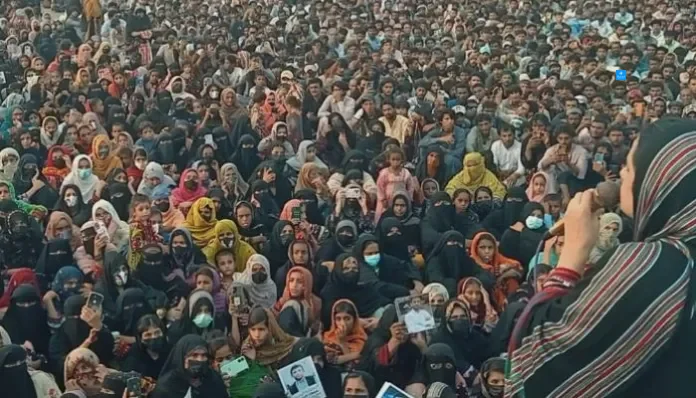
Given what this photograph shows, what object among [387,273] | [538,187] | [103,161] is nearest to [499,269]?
Answer: [387,273]

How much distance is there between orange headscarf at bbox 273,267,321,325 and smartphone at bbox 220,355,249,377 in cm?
81

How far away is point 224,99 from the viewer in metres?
10.8

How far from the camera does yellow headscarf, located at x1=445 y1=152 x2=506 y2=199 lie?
877cm

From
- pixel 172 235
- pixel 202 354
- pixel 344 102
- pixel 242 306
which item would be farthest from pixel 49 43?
pixel 202 354

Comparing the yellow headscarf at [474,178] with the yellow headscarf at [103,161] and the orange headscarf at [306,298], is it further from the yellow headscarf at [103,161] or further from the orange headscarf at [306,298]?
the yellow headscarf at [103,161]

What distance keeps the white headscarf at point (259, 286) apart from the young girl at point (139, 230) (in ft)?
2.27

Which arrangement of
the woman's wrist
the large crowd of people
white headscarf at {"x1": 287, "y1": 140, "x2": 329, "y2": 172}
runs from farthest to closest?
1. white headscarf at {"x1": 287, "y1": 140, "x2": 329, "y2": 172}
2. the large crowd of people
3. the woman's wrist

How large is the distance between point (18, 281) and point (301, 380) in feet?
6.84

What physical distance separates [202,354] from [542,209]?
3.37 metres

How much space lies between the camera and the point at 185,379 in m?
5.18

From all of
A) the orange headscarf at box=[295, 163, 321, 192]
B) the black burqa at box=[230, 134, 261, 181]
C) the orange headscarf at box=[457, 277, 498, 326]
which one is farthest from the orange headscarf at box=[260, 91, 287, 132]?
the orange headscarf at box=[457, 277, 498, 326]

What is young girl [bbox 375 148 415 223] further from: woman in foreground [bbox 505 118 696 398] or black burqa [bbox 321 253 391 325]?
woman in foreground [bbox 505 118 696 398]

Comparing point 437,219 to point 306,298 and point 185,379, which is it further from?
point 185,379

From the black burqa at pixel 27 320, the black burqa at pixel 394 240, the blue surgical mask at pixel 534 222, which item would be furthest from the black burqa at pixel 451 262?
the black burqa at pixel 27 320
